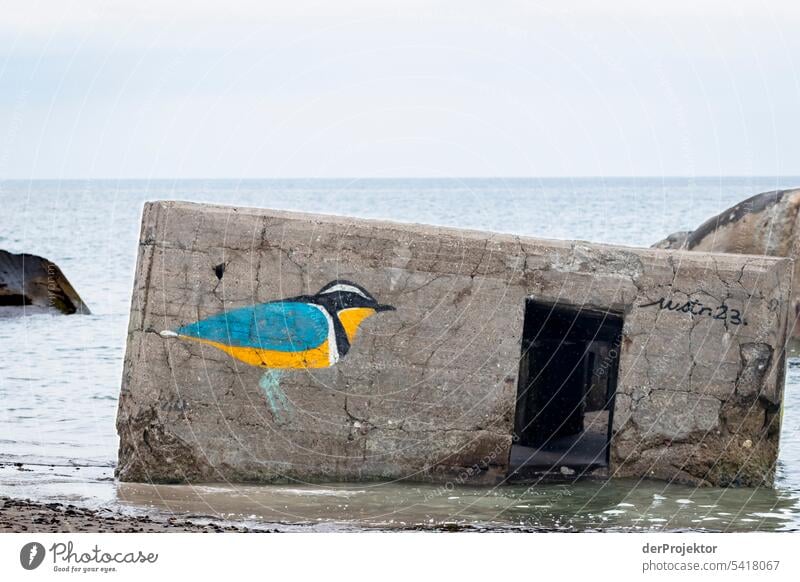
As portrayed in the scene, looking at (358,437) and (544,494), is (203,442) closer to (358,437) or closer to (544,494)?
(358,437)

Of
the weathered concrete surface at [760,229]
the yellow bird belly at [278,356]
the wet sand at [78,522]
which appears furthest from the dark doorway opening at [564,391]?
the weathered concrete surface at [760,229]

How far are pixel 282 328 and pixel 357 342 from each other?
1.30ft

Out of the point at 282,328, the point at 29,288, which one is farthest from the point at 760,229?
the point at 29,288

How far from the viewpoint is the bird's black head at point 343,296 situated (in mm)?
6105

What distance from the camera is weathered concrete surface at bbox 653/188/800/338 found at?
1259 cm

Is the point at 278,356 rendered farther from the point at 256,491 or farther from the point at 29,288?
the point at 29,288

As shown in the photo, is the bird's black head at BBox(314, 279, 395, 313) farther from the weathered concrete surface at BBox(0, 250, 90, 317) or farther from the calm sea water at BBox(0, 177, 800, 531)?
the weathered concrete surface at BBox(0, 250, 90, 317)

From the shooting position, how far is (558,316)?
22.7 ft

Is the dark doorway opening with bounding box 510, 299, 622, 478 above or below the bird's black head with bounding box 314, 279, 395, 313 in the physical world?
below

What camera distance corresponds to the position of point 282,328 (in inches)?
240

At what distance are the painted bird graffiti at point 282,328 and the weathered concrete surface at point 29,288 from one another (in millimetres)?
10101

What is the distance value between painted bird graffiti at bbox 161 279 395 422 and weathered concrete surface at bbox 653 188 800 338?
7395 mm
